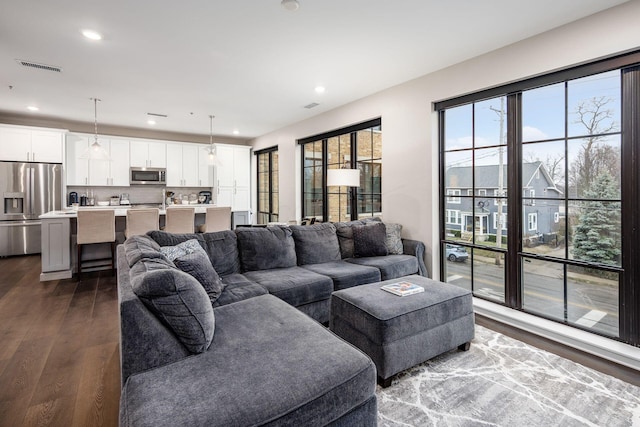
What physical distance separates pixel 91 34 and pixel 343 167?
3525 millimetres

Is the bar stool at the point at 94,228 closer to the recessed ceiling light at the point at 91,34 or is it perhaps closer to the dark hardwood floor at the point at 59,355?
the dark hardwood floor at the point at 59,355

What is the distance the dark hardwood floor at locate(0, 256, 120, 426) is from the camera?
1857 mm

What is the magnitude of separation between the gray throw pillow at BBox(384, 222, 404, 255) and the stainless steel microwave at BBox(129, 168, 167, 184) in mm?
5654

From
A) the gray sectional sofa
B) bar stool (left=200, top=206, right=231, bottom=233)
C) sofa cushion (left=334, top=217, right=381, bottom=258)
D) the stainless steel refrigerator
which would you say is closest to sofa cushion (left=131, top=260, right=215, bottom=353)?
the gray sectional sofa

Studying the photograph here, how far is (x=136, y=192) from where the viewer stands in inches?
292

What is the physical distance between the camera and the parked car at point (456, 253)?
3680 mm

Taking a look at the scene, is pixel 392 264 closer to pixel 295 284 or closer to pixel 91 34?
pixel 295 284

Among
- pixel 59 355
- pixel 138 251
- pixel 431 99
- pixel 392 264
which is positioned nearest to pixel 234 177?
pixel 431 99

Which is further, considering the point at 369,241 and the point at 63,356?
the point at 369,241

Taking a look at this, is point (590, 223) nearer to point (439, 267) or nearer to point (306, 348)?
point (439, 267)

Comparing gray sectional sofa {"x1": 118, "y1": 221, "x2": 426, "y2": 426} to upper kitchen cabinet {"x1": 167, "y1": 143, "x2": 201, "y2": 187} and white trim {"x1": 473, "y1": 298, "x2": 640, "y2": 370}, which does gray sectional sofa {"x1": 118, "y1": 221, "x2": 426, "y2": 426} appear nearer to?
white trim {"x1": 473, "y1": 298, "x2": 640, "y2": 370}

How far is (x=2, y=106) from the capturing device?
542cm

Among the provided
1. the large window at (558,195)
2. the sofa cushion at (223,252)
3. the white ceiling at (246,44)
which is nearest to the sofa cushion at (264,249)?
the sofa cushion at (223,252)

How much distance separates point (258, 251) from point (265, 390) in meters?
2.07
